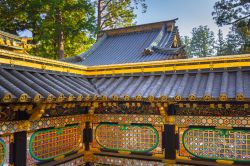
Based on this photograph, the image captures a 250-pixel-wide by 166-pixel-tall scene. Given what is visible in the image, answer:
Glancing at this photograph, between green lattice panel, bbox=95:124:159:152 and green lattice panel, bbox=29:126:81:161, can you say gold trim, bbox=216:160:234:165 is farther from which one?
green lattice panel, bbox=29:126:81:161

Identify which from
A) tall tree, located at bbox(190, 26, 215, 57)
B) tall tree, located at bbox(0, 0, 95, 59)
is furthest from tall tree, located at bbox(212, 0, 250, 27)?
tall tree, located at bbox(190, 26, 215, 57)

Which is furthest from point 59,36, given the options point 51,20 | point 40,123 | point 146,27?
point 40,123

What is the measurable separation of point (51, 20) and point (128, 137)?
673 inches

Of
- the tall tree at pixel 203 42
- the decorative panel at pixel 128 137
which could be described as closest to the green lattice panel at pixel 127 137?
the decorative panel at pixel 128 137

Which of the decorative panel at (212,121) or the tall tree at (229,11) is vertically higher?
the tall tree at (229,11)

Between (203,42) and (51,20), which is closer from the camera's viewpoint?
(51,20)

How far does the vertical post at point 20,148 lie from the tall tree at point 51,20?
16077 mm

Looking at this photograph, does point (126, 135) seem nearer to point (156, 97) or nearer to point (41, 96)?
point (156, 97)

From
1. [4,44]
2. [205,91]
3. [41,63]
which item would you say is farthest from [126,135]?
[4,44]

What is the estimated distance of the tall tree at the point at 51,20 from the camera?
2058 centimetres

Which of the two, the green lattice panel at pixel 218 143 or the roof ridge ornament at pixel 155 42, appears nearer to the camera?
the green lattice panel at pixel 218 143

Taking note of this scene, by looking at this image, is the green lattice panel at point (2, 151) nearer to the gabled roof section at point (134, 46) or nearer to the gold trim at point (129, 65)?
the gold trim at point (129, 65)

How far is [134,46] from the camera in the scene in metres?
16.7

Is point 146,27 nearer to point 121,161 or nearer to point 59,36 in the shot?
point 59,36
